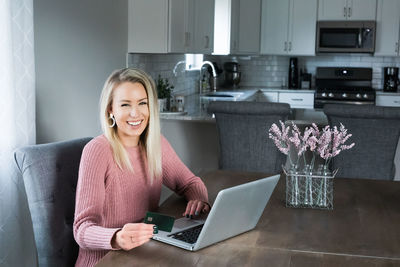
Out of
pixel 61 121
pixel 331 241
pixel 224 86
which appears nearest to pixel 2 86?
pixel 61 121

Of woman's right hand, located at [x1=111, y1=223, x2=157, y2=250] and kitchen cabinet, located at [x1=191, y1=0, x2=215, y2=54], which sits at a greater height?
kitchen cabinet, located at [x1=191, y1=0, x2=215, y2=54]

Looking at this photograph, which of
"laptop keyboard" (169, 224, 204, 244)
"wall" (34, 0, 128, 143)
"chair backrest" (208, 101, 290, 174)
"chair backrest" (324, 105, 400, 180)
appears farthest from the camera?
"chair backrest" (208, 101, 290, 174)

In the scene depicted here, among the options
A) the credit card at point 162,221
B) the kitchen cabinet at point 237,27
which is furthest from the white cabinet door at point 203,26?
the credit card at point 162,221

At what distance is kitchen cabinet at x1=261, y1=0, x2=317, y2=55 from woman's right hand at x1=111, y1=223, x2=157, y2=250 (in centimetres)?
572

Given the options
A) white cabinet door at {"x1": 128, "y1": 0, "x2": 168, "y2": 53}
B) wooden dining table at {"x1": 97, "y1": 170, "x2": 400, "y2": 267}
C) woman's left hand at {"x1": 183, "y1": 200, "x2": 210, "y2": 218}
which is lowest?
wooden dining table at {"x1": 97, "y1": 170, "x2": 400, "y2": 267}

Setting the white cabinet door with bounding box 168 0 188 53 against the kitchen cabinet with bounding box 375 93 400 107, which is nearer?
the white cabinet door with bounding box 168 0 188 53

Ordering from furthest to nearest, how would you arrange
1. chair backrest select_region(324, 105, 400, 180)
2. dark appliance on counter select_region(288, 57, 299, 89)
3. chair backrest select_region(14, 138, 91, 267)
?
dark appliance on counter select_region(288, 57, 299, 89), chair backrest select_region(324, 105, 400, 180), chair backrest select_region(14, 138, 91, 267)

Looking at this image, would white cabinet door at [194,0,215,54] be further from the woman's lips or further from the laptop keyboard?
the laptop keyboard

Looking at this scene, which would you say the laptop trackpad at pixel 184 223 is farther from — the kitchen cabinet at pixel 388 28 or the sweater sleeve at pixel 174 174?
the kitchen cabinet at pixel 388 28

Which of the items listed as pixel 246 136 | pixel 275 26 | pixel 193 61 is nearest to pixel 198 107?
pixel 246 136

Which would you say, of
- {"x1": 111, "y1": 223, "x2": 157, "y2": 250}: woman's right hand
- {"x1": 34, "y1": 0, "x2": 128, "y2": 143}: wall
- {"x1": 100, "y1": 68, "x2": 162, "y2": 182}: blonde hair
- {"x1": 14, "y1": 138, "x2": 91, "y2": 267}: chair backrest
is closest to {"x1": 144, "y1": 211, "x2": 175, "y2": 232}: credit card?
{"x1": 111, "y1": 223, "x2": 157, "y2": 250}: woman's right hand

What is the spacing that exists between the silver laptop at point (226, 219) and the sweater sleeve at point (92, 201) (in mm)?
171

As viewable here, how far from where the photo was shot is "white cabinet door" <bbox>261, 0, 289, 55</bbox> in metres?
7.00

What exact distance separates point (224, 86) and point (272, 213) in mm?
5391
